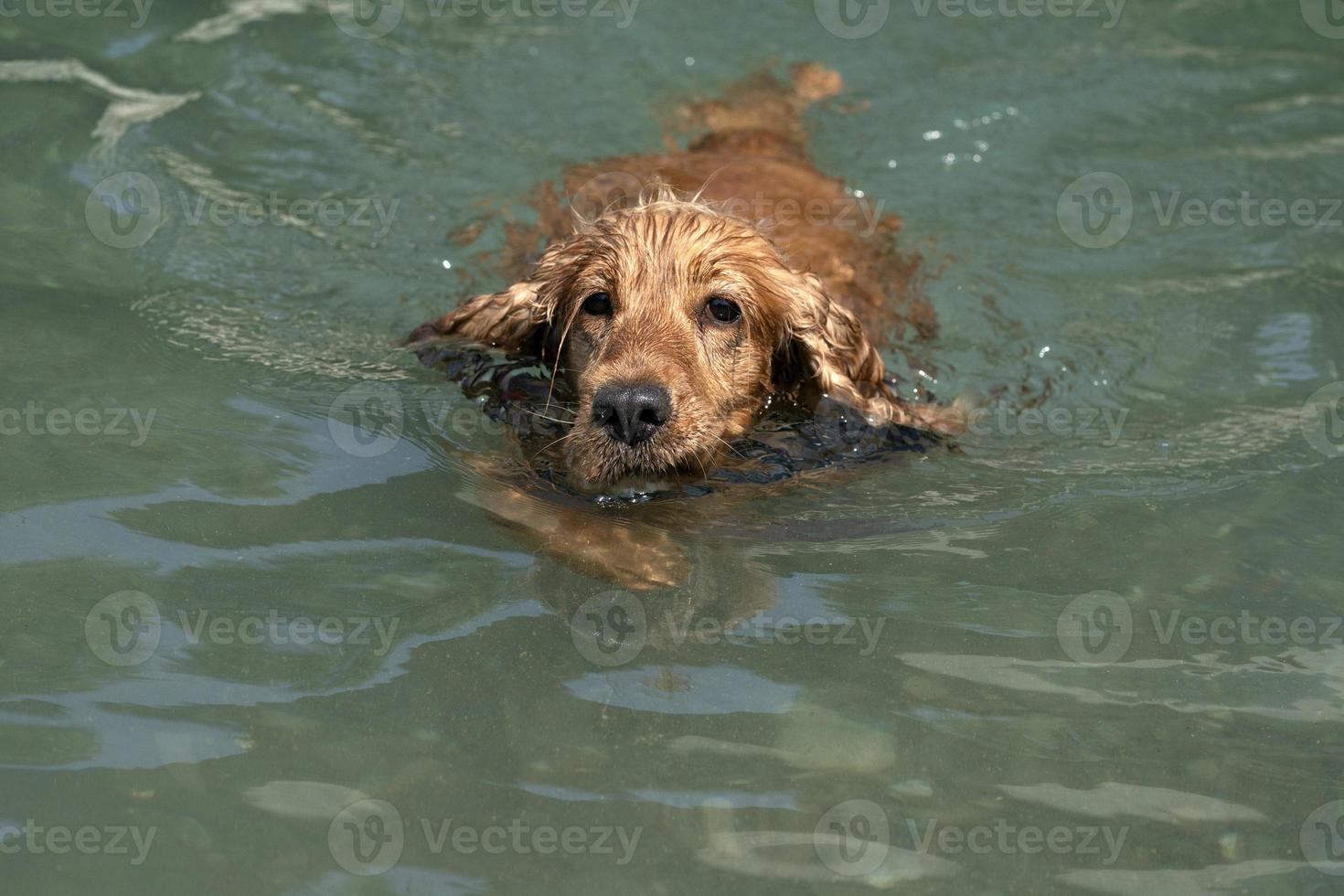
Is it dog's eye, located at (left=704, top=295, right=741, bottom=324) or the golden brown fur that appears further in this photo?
dog's eye, located at (left=704, top=295, right=741, bottom=324)

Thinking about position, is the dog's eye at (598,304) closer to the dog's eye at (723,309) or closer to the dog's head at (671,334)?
the dog's head at (671,334)

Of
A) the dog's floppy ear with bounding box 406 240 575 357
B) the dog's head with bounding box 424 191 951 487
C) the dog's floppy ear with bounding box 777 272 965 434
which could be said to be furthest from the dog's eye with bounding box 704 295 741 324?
the dog's floppy ear with bounding box 406 240 575 357

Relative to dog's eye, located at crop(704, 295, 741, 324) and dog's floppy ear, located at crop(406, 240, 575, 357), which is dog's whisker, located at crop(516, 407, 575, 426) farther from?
dog's eye, located at crop(704, 295, 741, 324)

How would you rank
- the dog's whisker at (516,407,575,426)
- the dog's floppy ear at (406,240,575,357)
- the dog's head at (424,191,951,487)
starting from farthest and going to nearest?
the dog's floppy ear at (406,240,575,357)
the dog's whisker at (516,407,575,426)
the dog's head at (424,191,951,487)

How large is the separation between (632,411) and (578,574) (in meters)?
0.56

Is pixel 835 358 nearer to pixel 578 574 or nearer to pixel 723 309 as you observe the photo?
pixel 723 309

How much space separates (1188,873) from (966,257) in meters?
4.35

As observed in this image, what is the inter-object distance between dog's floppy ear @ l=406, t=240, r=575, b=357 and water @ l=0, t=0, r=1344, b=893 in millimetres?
238

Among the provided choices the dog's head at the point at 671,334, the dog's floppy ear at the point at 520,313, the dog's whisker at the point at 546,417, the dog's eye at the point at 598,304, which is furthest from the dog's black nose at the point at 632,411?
the dog's floppy ear at the point at 520,313

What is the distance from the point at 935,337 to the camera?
6605 mm

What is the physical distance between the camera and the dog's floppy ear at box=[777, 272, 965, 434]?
5445 mm

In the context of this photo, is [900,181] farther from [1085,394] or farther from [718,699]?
[718,699]

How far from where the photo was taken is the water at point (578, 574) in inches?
133

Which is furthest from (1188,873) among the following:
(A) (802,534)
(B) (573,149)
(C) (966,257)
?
(B) (573,149)
